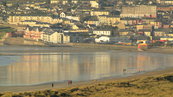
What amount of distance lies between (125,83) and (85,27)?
59.4 meters

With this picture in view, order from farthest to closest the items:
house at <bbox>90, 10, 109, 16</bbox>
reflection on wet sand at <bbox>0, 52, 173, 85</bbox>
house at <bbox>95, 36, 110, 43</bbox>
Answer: house at <bbox>90, 10, 109, 16</bbox>
house at <bbox>95, 36, 110, 43</bbox>
reflection on wet sand at <bbox>0, 52, 173, 85</bbox>

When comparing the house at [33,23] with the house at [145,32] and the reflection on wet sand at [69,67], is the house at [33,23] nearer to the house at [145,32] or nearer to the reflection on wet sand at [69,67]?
the house at [145,32]

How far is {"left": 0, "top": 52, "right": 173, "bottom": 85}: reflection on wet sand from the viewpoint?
35.9 metres

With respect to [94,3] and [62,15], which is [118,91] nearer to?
[62,15]

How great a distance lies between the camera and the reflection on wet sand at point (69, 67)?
35906 millimetres

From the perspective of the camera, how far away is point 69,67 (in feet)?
142

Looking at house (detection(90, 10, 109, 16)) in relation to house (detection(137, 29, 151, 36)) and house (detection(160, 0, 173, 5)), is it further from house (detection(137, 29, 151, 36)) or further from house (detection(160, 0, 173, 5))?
house (detection(137, 29, 151, 36))

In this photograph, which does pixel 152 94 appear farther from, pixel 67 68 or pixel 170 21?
pixel 170 21

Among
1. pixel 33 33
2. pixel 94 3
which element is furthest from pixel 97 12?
pixel 33 33

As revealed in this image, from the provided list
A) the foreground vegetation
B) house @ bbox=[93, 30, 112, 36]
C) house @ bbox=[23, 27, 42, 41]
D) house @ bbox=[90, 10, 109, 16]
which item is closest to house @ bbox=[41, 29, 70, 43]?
house @ bbox=[23, 27, 42, 41]

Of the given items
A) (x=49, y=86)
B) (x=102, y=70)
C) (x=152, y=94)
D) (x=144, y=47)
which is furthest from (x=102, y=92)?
(x=144, y=47)

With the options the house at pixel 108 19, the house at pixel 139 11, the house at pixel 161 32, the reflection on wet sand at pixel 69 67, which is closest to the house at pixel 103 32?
the house at pixel 161 32

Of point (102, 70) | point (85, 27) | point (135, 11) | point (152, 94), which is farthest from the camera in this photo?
point (135, 11)

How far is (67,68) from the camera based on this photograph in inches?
1665
